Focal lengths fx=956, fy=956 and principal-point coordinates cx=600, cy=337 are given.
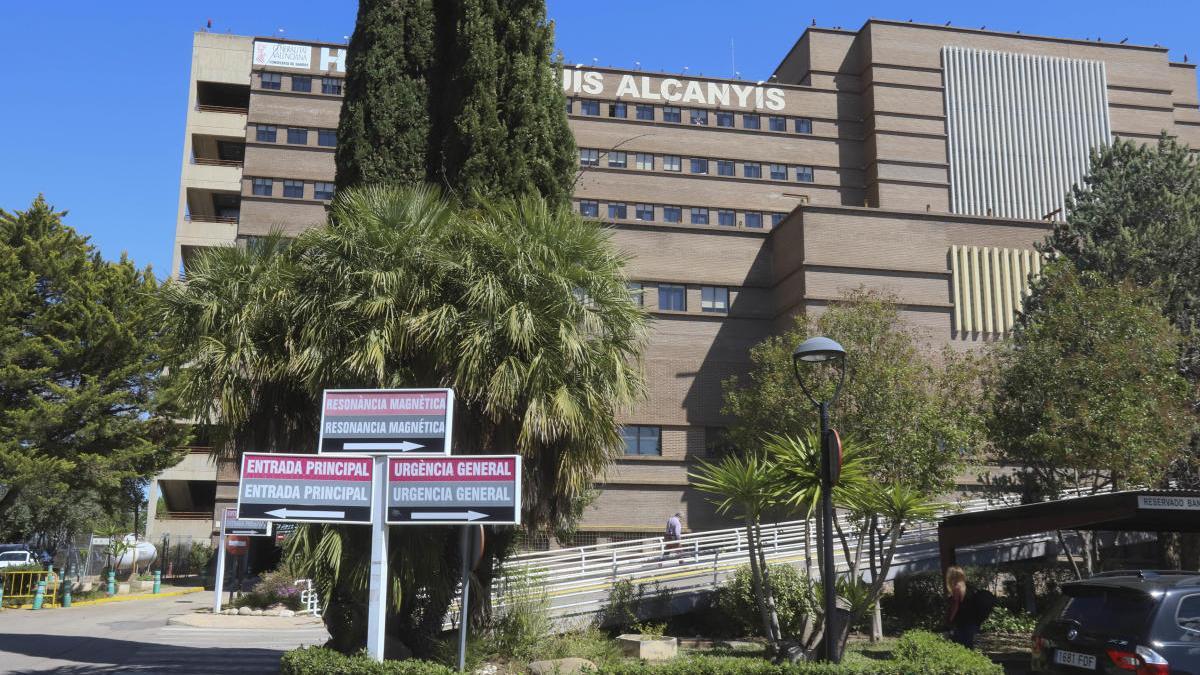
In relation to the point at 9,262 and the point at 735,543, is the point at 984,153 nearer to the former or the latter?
the point at 735,543

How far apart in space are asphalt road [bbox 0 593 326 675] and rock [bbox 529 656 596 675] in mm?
4907

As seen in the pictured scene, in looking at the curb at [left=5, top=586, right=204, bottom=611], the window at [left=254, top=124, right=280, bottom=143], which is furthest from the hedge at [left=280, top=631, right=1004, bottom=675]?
the window at [left=254, top=124, right=280, bottom=143]

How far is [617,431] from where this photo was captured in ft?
50.2

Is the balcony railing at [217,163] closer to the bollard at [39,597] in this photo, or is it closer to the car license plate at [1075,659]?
the bollard at [39,597]

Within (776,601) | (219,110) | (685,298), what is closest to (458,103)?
(776,601)

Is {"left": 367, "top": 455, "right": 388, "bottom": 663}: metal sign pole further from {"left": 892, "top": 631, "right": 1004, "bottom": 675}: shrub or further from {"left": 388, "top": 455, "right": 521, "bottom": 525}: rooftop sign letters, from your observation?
{"left": 892, "top": 631, "right": 1004, "bottom": 675}: shrub

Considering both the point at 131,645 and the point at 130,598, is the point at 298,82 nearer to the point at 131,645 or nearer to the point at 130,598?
the point at 130,598

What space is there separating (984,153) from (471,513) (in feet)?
161

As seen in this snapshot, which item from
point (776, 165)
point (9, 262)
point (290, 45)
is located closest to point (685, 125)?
point (776, 165)

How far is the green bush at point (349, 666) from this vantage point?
10.6m

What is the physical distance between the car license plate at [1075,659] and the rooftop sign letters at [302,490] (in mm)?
7705

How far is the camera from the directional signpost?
36.2 ft

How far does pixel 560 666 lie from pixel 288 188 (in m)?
40.0

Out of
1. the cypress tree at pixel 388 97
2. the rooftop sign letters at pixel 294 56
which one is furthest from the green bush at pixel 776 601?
the rooftop sign letters at pixel 294 56
